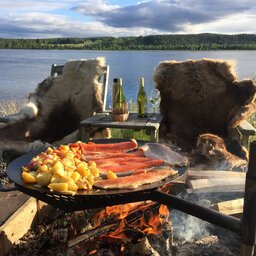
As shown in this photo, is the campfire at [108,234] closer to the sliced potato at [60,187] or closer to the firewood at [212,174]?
the firewood at [212,174]

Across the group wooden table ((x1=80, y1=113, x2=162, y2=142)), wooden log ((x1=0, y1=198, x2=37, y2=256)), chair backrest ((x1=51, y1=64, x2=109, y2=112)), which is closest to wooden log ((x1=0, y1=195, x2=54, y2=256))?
wooden log ((x1=0, y1=198, x2=37, y2=256))

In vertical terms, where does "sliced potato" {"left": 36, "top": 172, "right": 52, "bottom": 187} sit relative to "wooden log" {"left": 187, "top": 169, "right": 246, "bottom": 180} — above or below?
above

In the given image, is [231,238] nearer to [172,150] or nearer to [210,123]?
[172,150]

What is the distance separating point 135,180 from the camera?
1927 millimetres

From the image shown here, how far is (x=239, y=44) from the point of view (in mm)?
22359

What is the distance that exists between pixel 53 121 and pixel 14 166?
333 cm

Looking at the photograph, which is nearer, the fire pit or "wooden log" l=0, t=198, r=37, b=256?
the fire pit

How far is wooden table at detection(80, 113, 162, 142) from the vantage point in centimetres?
437

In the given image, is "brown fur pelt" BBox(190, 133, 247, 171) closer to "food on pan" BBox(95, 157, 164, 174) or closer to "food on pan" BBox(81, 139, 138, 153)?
"food on pan" BBox(81, 139, 138, 153)

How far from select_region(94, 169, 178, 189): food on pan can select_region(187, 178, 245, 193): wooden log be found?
991 millimetres

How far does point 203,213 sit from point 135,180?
1.18 ft

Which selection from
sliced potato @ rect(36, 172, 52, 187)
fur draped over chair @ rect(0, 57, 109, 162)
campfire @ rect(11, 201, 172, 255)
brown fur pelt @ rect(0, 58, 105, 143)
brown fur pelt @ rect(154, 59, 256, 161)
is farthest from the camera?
brown fur pelt @ rect(0, 58, 105, 143)

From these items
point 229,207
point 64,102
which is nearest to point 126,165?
point 229,207

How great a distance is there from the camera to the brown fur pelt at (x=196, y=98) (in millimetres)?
4801
